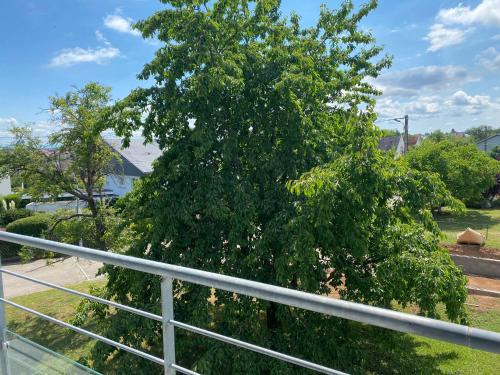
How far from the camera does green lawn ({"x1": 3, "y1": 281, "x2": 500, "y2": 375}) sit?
22.0 ft

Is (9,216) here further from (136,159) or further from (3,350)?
(3,350)

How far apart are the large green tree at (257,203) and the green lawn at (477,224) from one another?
1234 cm

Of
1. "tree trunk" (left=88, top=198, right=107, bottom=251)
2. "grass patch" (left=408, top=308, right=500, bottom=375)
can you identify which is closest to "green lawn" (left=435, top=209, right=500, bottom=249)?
"grass patch" (left=408, top=308, right=500, bottom=375)

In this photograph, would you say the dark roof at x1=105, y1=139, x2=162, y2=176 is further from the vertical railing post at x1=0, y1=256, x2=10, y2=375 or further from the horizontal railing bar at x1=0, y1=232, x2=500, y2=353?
the horizontal railing bar at x1=0, y1=232, x2=500, y2=353

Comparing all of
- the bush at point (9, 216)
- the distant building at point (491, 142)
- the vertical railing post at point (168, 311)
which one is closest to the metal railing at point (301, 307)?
the vertical railing post at point (168, 311)

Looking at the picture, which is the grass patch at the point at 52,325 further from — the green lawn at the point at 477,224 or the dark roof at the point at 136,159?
the dark roof at the point at 136,159

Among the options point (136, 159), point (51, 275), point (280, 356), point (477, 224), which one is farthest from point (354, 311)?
point (136, 159)

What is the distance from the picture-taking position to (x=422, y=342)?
25.9 feet

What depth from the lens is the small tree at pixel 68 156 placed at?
433 inches

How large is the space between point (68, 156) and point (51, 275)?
5824 mm

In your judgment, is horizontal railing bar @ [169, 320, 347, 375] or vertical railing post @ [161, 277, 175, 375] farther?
vertical railing post @ [161, 277, 175, 375]

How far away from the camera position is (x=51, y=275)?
14984 mm

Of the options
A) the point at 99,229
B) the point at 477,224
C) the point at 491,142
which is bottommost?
the point at 477,224

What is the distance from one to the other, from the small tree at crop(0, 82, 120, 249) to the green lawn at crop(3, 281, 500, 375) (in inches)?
104
